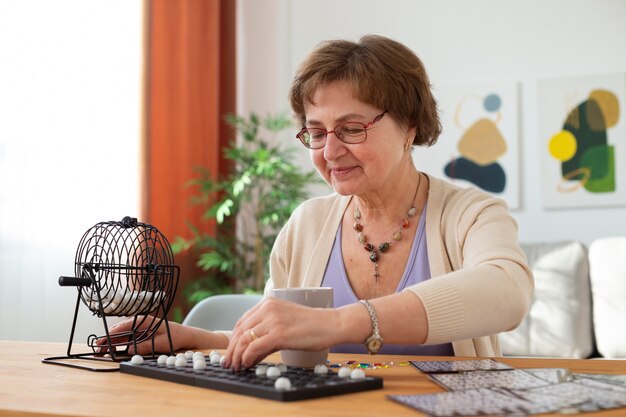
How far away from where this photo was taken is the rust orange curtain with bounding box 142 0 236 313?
13.9ft

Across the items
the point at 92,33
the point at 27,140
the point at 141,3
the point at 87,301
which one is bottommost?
the point at 87,301

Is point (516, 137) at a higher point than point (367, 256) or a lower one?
higher

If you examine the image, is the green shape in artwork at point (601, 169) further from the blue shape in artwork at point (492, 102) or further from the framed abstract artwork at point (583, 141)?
the blue shape in artwork at point (492, 102)

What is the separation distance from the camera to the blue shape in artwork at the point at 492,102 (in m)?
4.62

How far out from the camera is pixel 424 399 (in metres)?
0.94

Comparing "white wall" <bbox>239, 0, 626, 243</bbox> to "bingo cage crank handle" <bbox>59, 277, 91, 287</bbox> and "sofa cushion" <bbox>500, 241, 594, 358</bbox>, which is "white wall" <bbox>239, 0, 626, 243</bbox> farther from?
"bingo cage crank handle" <bbox>59, 277, 91, 287</bbox>

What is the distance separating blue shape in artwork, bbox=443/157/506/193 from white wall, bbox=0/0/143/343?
1915 millimetres

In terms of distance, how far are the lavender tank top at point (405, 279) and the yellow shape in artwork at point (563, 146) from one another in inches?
111

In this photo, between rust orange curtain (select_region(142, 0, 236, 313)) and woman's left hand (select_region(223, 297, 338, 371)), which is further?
rust orange curtain (select_region(142, 0, 236, 313))

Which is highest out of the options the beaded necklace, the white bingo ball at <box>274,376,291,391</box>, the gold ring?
the beaded necklace

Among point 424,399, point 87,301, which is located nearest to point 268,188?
point 87,301

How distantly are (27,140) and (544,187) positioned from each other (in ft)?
9.26

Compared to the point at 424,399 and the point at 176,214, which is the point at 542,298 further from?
the point at 424,399

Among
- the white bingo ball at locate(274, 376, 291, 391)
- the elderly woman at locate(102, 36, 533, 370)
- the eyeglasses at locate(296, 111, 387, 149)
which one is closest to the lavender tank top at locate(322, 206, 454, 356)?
the elderly woman at locate(102, 36, 533, 370)
